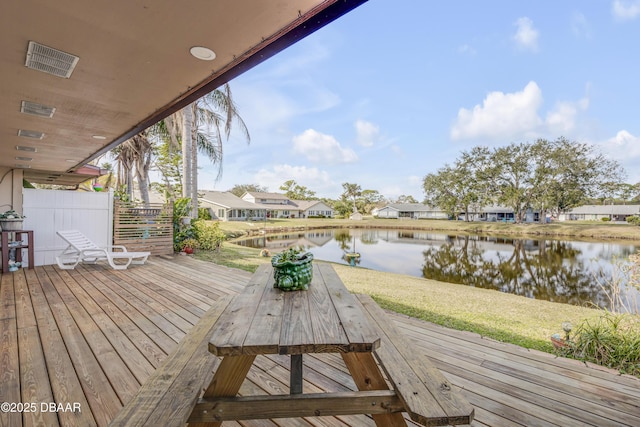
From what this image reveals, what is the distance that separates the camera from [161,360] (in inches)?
87.0

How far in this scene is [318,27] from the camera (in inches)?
69.7

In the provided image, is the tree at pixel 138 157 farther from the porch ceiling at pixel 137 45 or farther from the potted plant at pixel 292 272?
the potted plant at pixel 292 272

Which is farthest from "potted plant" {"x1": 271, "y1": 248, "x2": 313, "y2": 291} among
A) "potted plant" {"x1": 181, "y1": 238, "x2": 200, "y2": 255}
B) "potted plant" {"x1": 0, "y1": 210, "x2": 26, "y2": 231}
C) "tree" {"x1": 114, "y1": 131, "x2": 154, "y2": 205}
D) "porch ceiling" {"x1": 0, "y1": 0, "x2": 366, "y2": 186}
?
"tree" {"x1": 114, "y1": 131, "x2": 154, "y2": 205}

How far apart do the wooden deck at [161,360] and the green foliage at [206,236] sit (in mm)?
5317

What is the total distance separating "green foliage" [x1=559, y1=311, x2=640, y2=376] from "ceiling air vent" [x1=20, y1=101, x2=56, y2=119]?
6.07 meters

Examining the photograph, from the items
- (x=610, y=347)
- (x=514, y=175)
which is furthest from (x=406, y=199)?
(x=610, y=347)

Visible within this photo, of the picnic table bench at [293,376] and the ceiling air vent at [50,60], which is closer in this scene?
the picnic table bench at [293,376]

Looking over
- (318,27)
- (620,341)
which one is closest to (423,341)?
(620,341)

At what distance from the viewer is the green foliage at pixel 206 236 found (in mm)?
9024

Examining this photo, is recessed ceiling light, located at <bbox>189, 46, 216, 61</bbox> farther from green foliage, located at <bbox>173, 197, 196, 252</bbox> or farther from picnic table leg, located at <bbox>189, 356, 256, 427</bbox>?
green foliage, located at <bbox>173, 197, 196, 252</bbox>

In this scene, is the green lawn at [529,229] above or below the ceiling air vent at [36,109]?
below

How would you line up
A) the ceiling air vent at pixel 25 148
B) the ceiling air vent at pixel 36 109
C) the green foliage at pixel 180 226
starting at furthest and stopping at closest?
1. the green foliage at pixel 180 226
2. the ceiling air vent at pixel 25 148
3. the ceiling air vent at pixel 36 109

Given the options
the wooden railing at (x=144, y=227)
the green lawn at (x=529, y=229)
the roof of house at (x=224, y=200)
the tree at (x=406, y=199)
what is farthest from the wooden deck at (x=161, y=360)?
the tree at (x=406, y=199)

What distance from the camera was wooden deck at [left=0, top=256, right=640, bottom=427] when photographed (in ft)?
5.52
